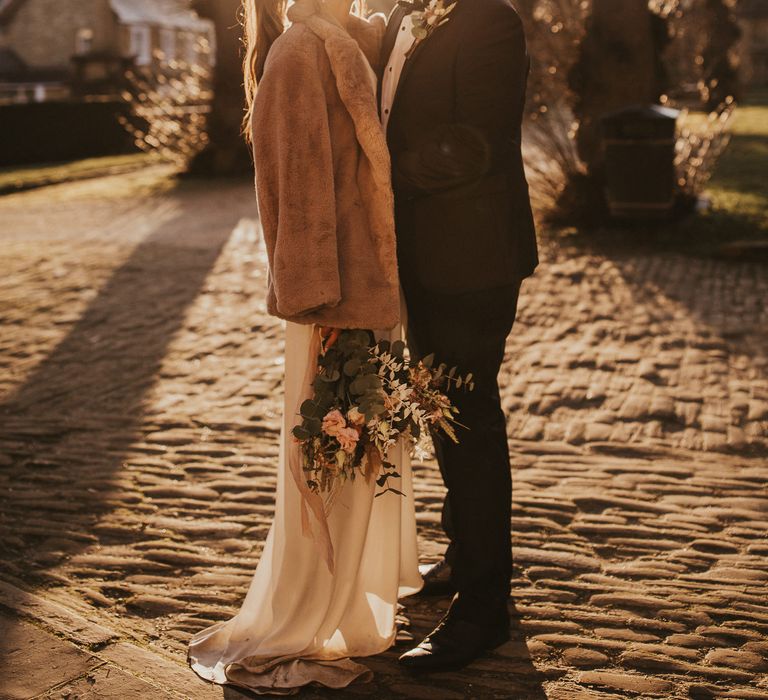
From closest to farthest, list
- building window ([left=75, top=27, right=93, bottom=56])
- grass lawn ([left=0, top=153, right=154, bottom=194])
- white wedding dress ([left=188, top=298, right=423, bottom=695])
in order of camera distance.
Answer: white wedding dress ([left=188, top=298, right=423, bottom=695]) → grass lawn ([left=0, top=153, right=154, bottom=194]) → building window ([left=75, top=27, right=93, bottom=56])

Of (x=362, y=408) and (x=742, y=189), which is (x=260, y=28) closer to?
(x=362, y=408)

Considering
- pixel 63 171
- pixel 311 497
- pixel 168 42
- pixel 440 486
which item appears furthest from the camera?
pixel 168 42

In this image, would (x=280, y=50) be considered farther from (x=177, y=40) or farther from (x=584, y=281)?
(x=177, y=40)

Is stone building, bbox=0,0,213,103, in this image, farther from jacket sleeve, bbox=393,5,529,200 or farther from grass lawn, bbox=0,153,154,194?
jacket sleeve, bbox=393,5,529,200

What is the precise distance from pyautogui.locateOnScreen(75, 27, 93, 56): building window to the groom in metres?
44.0

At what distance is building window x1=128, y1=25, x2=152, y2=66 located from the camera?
47.8 m

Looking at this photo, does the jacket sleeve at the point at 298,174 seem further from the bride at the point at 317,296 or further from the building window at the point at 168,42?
the building window at the point at 168,42

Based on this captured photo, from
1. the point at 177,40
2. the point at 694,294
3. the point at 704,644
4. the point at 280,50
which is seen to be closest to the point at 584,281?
the point at 694,294

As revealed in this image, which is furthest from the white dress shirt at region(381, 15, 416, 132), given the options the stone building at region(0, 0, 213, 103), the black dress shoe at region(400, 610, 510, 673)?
the stone building at region(0, 0, 213, 103)

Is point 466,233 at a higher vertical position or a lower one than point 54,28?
lower

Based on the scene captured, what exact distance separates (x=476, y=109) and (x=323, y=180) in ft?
1.64

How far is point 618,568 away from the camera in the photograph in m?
3.98

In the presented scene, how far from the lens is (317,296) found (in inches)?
112

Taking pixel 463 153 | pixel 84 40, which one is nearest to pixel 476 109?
pixel 463 153
